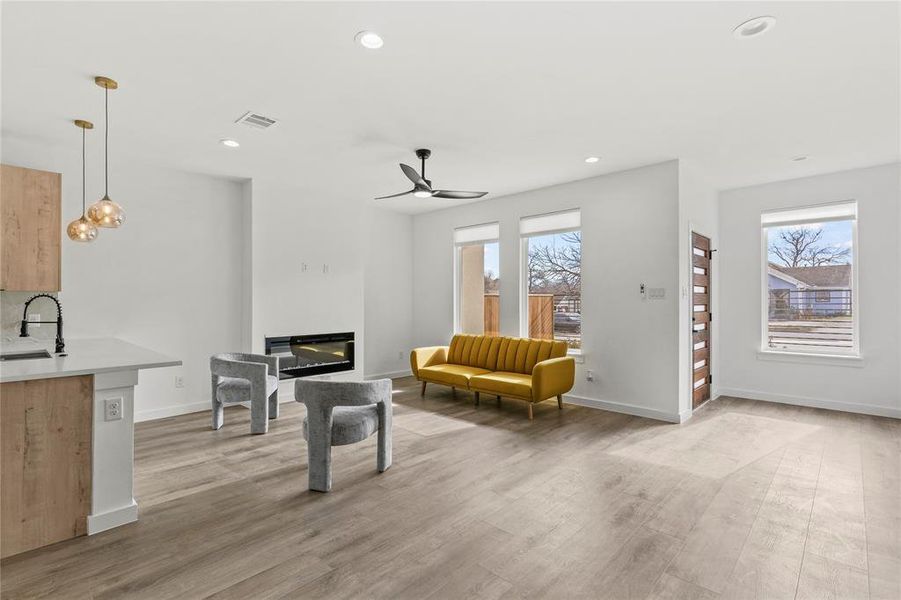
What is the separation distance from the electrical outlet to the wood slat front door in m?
5.50

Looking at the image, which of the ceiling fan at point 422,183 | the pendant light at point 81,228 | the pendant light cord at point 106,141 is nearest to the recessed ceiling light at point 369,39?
the ceiling fan at point 422,183

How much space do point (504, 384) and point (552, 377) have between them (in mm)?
558

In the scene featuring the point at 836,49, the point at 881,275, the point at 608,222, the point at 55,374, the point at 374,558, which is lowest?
the point at 374,558

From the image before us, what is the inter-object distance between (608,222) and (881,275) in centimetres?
307

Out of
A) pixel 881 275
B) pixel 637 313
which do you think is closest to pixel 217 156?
pixel 637 313

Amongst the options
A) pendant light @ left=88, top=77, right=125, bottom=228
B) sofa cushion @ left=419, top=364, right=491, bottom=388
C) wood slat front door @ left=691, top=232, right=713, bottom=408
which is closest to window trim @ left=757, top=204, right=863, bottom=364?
wood slat front door @ left=691, top=232, right=713, bottom=408

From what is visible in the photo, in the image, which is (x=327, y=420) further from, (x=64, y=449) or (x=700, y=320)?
(x=700, y=320)

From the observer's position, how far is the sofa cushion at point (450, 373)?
5.67m

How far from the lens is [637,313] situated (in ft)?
17.1

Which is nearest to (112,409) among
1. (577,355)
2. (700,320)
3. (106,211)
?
(106,211)

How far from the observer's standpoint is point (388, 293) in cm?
766

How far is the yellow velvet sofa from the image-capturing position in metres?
5.02

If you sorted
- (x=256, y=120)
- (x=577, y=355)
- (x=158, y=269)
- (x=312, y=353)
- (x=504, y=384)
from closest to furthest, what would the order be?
(x=256, y=120)
(x=158, y=269)
(x=504, y=384)
(x=577, y=355)
(x=312, y=353)

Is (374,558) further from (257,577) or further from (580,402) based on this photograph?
(580,402)
